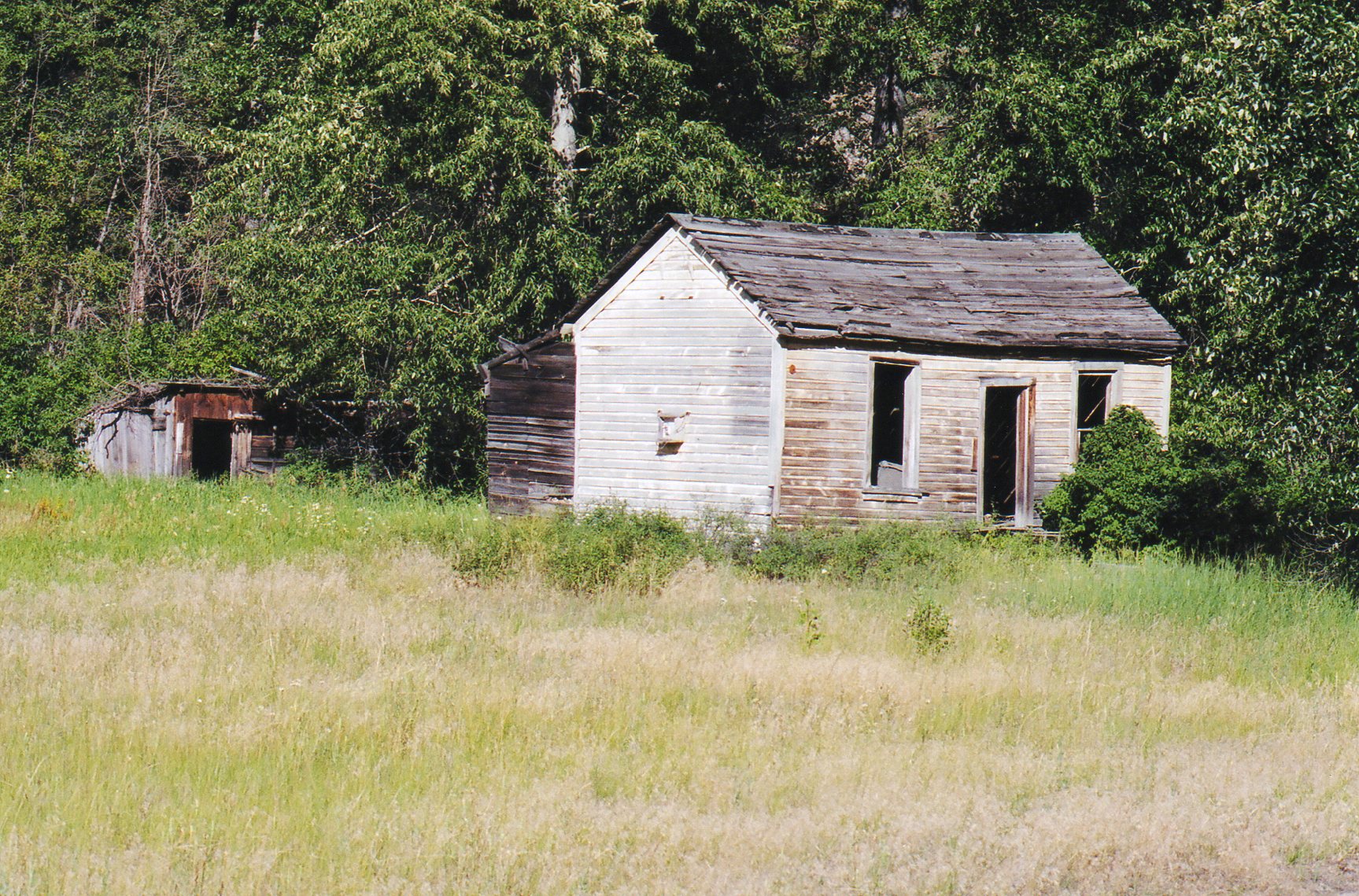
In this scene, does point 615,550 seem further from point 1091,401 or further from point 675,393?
point 1091,401

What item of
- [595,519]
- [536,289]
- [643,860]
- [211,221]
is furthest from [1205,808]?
[211,221]

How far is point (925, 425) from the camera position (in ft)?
60.7

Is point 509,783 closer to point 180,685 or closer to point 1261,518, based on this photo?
point 180,685

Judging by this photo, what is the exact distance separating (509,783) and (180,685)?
9.33 feet

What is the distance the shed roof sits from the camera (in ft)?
59.2

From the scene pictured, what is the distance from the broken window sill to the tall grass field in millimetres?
2987

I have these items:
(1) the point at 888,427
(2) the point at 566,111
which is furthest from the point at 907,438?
(2) the point at 566,111

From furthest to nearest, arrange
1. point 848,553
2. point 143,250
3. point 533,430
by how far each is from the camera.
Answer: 1. point 143,250
2. point 533,430
3. point 848,553

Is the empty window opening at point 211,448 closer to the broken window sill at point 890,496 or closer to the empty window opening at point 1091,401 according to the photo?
the broken window sill at point 890,496

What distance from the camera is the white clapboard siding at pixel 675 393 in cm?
1786

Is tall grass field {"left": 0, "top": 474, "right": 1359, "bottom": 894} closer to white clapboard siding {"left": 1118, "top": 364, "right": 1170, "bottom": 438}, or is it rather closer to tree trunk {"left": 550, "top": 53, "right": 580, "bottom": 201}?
white clapboard siding {"left": 1118, "top": 364, "right": 1170, "bottom": 438}

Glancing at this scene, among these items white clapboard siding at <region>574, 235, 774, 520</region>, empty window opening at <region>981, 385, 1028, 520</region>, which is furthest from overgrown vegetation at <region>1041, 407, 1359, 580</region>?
white clapboard siding at <region>574, 235, 774, 520</region>

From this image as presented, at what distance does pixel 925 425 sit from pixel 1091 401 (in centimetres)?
412

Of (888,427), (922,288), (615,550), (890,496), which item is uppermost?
(922,288)
